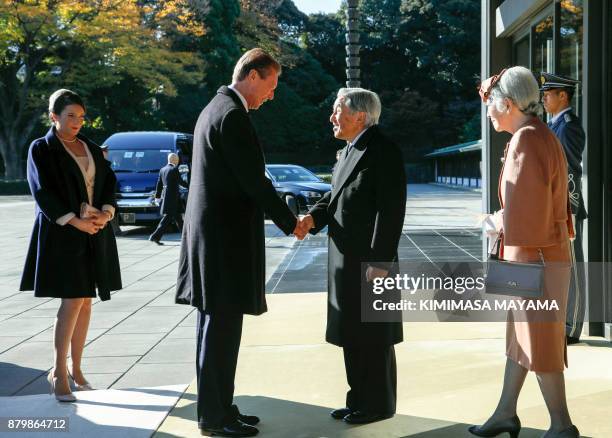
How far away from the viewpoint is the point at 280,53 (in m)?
48.0

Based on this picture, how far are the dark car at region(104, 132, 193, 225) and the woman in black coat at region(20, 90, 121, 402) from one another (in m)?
11.1

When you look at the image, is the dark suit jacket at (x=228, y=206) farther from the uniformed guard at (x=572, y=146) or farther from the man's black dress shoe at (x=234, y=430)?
the uniformed guard at (x=572, y=146)

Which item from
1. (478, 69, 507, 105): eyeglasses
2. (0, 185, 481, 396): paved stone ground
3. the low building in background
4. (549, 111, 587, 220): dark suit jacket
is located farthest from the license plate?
the low building in background

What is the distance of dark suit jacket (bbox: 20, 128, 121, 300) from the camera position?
4.31 m

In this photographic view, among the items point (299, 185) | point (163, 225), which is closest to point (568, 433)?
point (163, 225)

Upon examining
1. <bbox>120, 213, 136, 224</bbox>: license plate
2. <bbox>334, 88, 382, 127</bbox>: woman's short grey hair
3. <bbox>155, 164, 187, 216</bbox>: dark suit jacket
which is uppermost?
<bbox>334, 88, 382, 127</bbox>: woman's short grey hair

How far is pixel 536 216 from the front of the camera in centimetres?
329

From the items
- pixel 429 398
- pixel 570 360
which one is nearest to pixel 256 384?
pixel 429 398

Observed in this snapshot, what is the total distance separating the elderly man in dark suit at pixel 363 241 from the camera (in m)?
3.76

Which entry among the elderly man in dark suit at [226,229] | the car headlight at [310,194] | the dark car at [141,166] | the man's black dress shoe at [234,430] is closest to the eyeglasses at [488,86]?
the elderly man in dark suit at [226,229]

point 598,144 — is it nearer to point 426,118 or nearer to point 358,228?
point 358,228

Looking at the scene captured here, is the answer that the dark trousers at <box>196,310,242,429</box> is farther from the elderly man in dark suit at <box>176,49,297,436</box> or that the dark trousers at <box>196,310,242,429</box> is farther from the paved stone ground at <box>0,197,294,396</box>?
the paved stone ground at <box>0,197,294,396</box>

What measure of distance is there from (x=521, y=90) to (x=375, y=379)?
1.59 meters

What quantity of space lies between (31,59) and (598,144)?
34.1 metres
